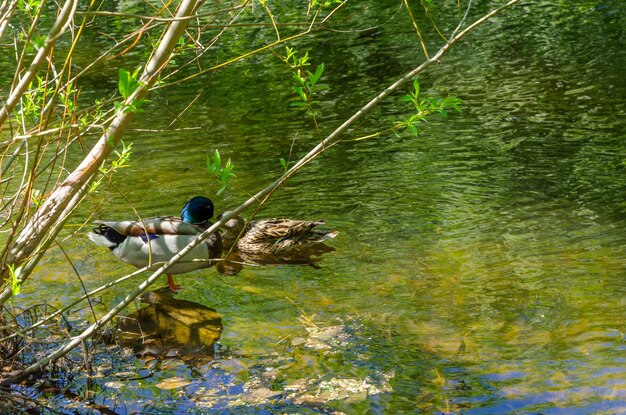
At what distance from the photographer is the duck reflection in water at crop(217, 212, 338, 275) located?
8594 mm

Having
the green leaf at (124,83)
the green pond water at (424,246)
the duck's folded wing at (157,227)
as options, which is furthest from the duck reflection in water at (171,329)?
the green leaf at (124,83)

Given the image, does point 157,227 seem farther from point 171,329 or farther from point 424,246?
point 424,246

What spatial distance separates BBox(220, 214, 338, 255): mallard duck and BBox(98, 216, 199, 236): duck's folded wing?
2.49 ft

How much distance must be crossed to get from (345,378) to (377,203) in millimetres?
3534

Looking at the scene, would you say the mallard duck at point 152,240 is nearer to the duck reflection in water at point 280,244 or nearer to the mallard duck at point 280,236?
the duck reflection in water at point 280,244

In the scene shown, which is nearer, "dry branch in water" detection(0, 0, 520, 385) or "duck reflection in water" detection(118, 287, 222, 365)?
"dry branch in water" detection(0, 0, 520, 385)

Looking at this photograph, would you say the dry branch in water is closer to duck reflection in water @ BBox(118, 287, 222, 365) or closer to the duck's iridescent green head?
duck reflection in water @ BBox(118, 287, 222, 365)

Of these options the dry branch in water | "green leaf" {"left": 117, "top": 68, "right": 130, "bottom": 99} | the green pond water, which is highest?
"green leaf" {"left": 117, "top": 68, "right": 130, "bottom": 99}

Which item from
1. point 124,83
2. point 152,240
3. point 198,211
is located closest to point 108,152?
point 124,83

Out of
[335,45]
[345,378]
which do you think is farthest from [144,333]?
[335,45]

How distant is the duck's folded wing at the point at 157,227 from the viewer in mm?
7908

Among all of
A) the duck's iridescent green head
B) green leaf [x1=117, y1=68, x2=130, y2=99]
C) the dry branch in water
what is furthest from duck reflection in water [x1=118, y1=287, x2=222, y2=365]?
green leaf [x1=117, y1=68, x2=130, y2=99]

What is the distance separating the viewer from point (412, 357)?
6.19 metres

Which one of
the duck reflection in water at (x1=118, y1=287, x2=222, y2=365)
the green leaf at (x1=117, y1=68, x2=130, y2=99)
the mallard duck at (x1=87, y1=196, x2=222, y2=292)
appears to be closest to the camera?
the green leaf at (x1=117, y1=68, x2=130, y2=99)
